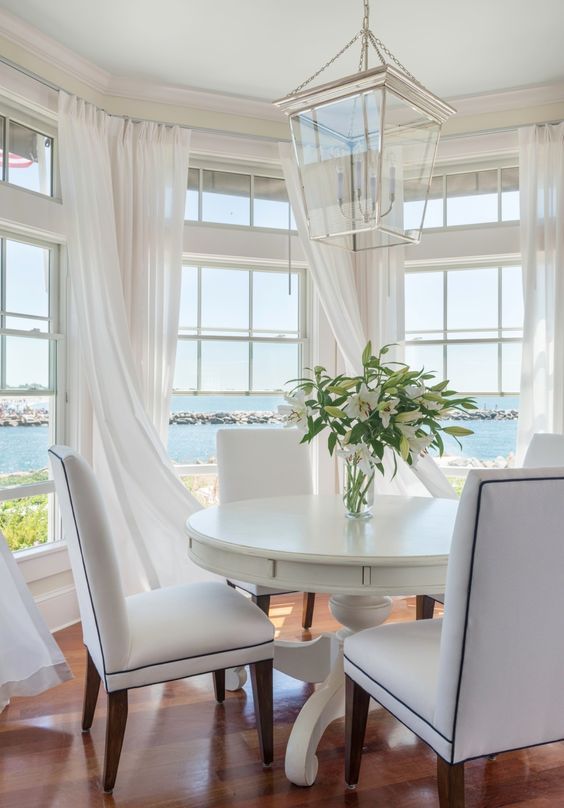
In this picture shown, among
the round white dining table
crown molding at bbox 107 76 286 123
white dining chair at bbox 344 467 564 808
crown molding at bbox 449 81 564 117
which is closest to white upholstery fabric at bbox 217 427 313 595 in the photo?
the round white dining table

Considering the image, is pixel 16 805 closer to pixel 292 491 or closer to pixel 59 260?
pixel 292 491

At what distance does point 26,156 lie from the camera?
3.41 meters

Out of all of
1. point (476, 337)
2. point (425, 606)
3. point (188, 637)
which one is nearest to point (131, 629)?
point (188, 637)

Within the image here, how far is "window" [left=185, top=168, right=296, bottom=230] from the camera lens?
409 cm

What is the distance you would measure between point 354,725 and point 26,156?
9.81ft

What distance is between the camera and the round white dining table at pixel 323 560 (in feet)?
6.38

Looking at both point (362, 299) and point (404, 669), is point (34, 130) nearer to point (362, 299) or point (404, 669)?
point (362, 299)

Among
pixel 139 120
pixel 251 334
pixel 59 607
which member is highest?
pixel 139 120

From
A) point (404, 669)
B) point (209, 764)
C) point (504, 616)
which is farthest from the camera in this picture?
point (209, 764)

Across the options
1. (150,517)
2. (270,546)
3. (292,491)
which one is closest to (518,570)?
(270,546)

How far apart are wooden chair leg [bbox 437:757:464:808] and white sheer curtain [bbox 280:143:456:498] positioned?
7.87 ft

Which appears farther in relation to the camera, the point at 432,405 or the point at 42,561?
the point at 42,561

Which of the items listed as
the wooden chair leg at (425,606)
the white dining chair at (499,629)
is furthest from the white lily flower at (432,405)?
the wooden chair leg at (425,606)

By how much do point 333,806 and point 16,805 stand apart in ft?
2.98
